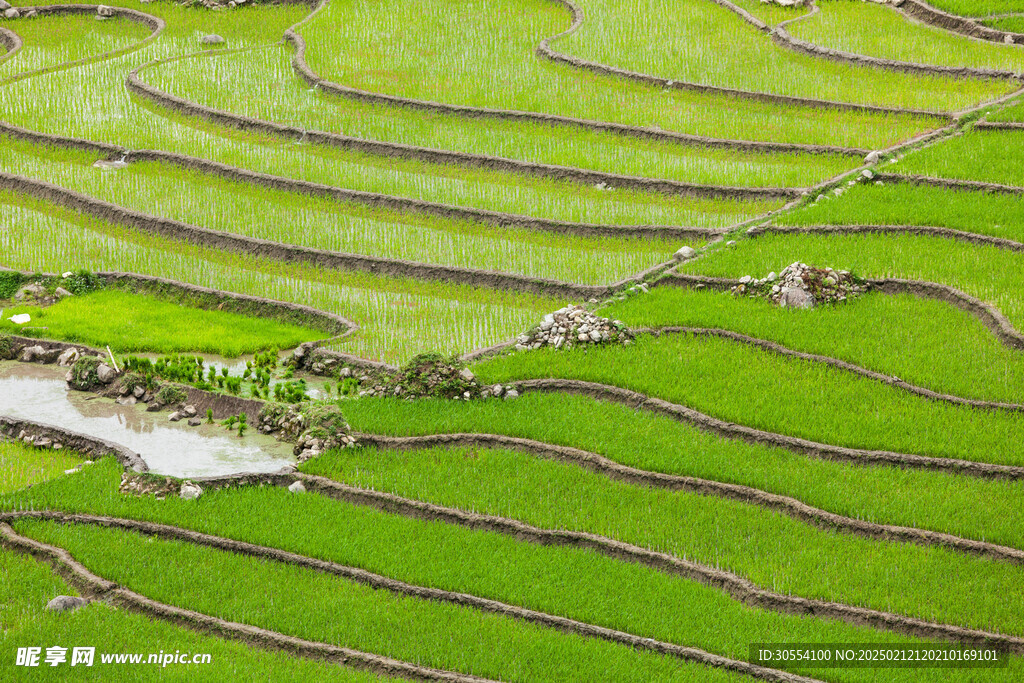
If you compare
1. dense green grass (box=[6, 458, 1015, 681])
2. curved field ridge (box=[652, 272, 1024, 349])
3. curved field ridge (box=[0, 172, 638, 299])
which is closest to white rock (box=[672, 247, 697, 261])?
curved field ridge (box=[0, 172, 638, 299])

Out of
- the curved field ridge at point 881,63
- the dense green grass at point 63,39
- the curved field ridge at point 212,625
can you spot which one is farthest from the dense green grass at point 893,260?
the dense green grass at point 63,39

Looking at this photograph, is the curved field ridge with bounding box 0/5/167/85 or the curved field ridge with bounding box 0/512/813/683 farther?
the curved field ridge with bounding box 0/5/167/85

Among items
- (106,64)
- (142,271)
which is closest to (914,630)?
(142,271)

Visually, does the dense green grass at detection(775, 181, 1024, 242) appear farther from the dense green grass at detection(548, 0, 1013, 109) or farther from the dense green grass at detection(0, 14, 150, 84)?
the dense green grass at detection(0, 14, 150, 84)

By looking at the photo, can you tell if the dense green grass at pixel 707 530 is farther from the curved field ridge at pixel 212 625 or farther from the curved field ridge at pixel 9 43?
the curved field ridge at pixel 9 43

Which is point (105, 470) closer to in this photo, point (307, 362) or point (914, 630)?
point (307, 362)

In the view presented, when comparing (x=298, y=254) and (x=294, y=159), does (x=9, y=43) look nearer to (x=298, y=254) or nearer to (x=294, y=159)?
(x=294, y=159)

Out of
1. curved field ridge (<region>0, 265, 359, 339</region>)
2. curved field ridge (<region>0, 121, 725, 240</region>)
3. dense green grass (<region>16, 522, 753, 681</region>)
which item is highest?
curved field ridge (<region>0, 121, 725, 240</region>)

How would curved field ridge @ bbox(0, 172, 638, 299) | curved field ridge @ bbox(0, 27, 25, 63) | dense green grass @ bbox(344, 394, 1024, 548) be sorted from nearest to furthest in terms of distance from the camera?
dense green grass @ bbox(344, 394, 1024, 548), curved field ridge @ bbox(0, 172, 638, 299), curved field ridge @ bbox(0, 27, 25, 63)
